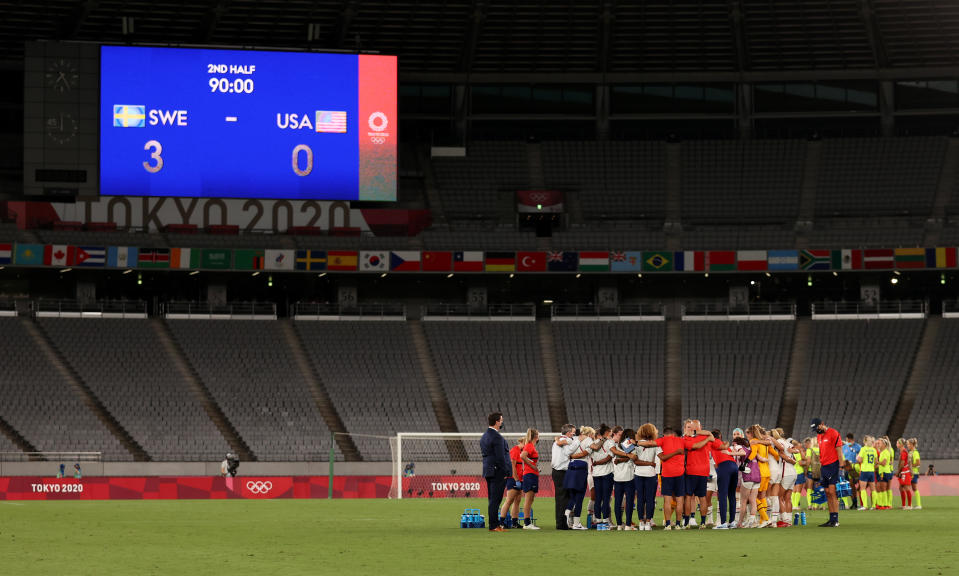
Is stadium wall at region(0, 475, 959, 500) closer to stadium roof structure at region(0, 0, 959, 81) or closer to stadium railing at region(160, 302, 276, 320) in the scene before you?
stadium railing at region(160, 302, 276, 320)

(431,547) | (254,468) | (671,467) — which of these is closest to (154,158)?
(254,468)

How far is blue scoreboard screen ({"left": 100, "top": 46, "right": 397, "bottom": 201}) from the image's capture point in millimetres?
55781

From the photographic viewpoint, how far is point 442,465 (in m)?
51.2

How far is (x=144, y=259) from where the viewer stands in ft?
200

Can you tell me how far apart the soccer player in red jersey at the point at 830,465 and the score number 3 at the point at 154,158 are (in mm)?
36587

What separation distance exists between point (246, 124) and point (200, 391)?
12221 mm

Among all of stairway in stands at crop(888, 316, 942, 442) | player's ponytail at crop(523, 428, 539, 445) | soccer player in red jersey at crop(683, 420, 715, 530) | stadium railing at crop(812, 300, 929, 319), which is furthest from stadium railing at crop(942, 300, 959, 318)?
player's ponytail at crop(523, 428, 539, 445)

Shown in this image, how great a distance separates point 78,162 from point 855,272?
38041mm

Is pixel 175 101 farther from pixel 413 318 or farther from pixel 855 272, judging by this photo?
pixel 855 272

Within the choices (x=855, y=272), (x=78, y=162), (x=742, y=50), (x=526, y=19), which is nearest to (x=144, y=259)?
(x=78, y=162)

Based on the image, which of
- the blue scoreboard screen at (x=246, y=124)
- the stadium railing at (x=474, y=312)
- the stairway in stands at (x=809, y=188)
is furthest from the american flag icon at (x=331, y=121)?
the stairway in stands at (x=809, y=188)

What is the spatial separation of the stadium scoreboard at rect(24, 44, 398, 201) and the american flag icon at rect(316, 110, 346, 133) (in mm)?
45

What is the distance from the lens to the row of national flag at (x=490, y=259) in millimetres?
60719

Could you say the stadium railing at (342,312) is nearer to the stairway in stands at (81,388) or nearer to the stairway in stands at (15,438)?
the stairway in stands at (81,388)
